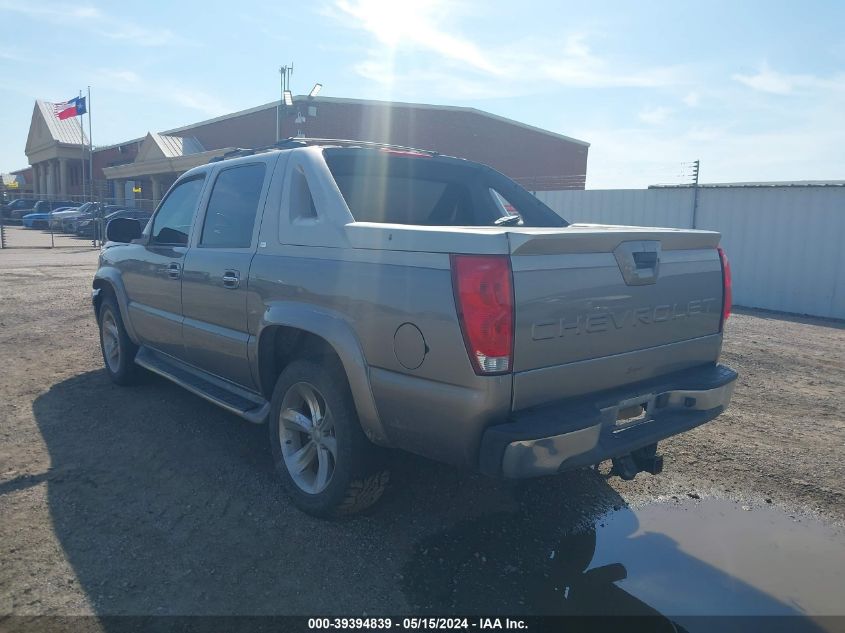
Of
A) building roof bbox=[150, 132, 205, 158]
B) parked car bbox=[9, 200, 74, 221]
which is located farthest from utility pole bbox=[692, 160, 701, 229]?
parked car bbox=[9, 200, 74, 221]

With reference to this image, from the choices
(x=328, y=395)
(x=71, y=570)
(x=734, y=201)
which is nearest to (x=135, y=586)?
(x=71, y=570)

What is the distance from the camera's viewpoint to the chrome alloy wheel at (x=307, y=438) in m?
3.50

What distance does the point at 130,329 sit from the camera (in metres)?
5.63

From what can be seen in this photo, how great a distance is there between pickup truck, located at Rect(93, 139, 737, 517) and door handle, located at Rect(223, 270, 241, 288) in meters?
0.02

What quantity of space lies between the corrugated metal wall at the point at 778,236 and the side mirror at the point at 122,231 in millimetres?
11724

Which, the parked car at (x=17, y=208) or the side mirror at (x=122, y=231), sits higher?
the parked car at (x=17, y=208)

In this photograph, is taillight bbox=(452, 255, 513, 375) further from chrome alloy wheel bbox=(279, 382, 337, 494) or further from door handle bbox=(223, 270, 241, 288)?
door handle bbox=(223, 270, 241, 288)

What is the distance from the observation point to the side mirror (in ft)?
18.2

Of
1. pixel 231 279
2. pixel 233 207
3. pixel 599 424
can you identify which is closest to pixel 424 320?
pixel 599 424

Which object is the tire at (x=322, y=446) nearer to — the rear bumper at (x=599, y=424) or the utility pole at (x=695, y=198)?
the rear bumper at (x=599, y=424)

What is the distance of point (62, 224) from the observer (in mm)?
36438

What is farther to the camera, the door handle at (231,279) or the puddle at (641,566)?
the door handle at (231,279)

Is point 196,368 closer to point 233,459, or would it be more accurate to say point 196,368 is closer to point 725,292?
point 233,459

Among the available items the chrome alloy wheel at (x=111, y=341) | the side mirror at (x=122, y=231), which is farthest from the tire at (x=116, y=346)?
the side mirror at (x=122, y=231)
